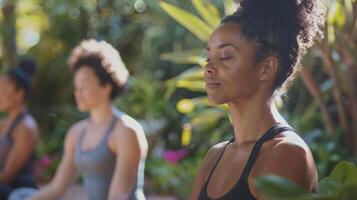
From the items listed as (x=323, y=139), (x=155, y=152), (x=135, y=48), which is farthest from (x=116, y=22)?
(x=323, y=139)

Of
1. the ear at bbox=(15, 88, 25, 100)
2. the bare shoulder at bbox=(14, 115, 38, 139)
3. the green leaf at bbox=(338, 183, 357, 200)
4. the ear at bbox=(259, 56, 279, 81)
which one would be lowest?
the bare shoulder at bbox=(14, 115, 38, 139)

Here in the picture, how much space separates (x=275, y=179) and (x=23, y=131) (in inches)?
151

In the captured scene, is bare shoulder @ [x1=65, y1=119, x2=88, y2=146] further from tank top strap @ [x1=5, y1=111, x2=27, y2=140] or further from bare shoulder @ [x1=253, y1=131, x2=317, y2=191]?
bare shoulder @ [x1=253, y1=131, x2=317, y2=191]

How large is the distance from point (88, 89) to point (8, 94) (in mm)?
1423

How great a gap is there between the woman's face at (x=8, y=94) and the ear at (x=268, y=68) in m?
3.29

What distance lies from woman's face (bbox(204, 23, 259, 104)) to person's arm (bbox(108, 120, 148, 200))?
154 cm

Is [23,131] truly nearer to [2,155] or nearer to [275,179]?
[2,155]

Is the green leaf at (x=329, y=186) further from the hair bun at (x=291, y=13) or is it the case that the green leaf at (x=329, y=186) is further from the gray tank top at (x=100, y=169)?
the gray tank top at (x=100, y=169)

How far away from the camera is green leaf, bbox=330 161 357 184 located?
1414 millimetres

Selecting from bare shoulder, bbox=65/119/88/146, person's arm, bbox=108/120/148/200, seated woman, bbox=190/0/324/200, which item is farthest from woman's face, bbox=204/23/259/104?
bare shoulder, bbox=65/119/88/146

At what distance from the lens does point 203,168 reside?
198cm

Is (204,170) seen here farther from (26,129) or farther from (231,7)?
(26,129)

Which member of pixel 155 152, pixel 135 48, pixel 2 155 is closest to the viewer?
pixel 2 155

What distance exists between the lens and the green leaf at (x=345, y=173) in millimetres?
1414
